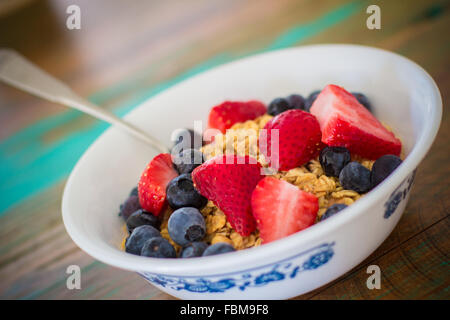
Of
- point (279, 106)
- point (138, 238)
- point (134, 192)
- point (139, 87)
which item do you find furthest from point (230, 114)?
point (139, 87)

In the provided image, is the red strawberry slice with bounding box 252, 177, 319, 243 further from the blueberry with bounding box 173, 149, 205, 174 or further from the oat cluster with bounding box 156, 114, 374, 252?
the blueberry with bounding box 173, 149, 205, 174

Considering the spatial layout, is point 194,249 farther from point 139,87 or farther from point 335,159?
point 139,87

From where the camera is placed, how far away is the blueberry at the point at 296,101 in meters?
0.89

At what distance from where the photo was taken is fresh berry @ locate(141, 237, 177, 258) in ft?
2.06

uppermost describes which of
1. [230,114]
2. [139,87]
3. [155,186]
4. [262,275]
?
[139,87]

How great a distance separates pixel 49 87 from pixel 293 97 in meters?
0.52

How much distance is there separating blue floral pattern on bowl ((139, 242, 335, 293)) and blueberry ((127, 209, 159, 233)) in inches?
5.8

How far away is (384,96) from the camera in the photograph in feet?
2.69

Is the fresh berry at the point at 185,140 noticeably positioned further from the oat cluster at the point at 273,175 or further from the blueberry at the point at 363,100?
the blueberry at the point at 363,100

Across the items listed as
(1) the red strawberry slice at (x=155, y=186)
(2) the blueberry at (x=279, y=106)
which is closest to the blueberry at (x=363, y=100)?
(2) the blueberry at (x=279, y=106)

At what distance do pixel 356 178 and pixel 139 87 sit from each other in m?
0.97

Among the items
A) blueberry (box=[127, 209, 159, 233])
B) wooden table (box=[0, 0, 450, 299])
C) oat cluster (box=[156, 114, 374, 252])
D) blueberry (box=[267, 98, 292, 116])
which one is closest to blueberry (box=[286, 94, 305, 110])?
blueberry (box=[267, 98, 292, 116])

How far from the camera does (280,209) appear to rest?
0.60 meters

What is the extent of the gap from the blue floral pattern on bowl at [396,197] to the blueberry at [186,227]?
0.83ft
